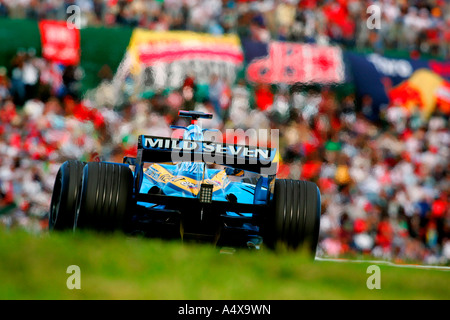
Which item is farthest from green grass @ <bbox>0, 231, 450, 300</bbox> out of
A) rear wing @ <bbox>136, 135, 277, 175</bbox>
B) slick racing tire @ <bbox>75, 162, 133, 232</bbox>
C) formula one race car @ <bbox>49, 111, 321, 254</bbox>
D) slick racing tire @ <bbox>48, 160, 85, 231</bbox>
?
rear wing @ <bbox>136, 135, 277, 175</bbox>

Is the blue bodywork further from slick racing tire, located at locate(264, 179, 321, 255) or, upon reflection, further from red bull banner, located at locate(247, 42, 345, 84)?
red bull banner, located at locate(247, 42, 345, 84)

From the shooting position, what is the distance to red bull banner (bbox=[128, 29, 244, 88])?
1955 cm

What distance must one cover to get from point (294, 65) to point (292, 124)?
9.15ft

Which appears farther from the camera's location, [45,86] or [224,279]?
[45,86]

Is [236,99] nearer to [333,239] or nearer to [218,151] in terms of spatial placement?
[333,239]

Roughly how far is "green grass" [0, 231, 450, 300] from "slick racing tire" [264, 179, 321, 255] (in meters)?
1.22

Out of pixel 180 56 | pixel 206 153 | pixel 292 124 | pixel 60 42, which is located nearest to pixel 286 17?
pixel 180 56

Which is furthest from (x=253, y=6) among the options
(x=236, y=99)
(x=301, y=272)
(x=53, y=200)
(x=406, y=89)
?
(x=301, y=272)

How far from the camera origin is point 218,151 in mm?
7473

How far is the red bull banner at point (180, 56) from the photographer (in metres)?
19.5

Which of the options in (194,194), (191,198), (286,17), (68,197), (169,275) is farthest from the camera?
(286,17)

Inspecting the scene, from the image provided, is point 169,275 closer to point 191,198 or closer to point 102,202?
point 102,202

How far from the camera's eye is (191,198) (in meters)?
7.37
